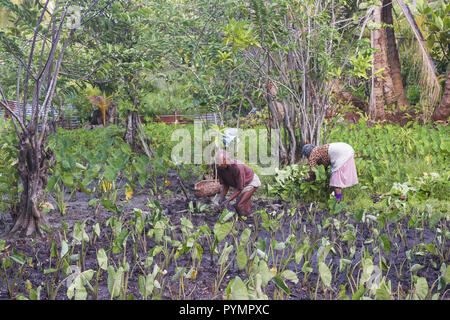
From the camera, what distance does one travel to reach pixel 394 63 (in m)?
10.2

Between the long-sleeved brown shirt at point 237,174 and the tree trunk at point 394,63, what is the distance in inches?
284

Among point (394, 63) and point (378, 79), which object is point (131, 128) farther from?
point (394, 63)

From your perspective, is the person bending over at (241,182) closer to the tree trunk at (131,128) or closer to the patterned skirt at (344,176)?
the patterned skirt at (344,176)

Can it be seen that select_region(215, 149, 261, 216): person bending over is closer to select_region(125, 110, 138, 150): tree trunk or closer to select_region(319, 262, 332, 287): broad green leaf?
select_region(319, 262, 332, 287): broad green leaf

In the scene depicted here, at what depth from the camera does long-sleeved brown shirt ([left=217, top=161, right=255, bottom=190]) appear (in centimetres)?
A: 361

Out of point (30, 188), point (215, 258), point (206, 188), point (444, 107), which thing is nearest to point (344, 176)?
point (206, 188)

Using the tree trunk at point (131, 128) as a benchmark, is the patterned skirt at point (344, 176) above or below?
below

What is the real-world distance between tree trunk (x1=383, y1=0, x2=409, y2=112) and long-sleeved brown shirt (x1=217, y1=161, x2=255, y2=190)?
284 inches

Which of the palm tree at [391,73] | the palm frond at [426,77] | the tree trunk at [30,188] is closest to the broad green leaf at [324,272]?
the tree trunk at [30,188]

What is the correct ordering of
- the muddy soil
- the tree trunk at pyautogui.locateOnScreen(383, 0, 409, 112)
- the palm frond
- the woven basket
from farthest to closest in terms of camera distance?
1. the tree trunk at pyautogui.locateOnScreen(383, 0, 409, 112)
2. the palm frond
3. the woven basket
4. the muddy soil

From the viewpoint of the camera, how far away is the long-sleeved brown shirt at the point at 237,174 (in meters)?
3.61

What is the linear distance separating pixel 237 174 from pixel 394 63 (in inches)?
319

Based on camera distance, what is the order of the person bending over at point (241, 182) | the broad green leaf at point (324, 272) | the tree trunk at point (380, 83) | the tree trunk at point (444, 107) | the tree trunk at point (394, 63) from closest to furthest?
the broad green leaf at point (324, 272), the person bending over at point (241, 182), the tree trunk at point (444, 107), the tree trunk at point (380, 83), the tree trunk at point (394, 63)

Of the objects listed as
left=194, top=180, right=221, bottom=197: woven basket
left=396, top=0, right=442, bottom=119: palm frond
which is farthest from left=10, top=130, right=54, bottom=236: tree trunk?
left=396, top=0, right=442, bottom=119: palm frond
